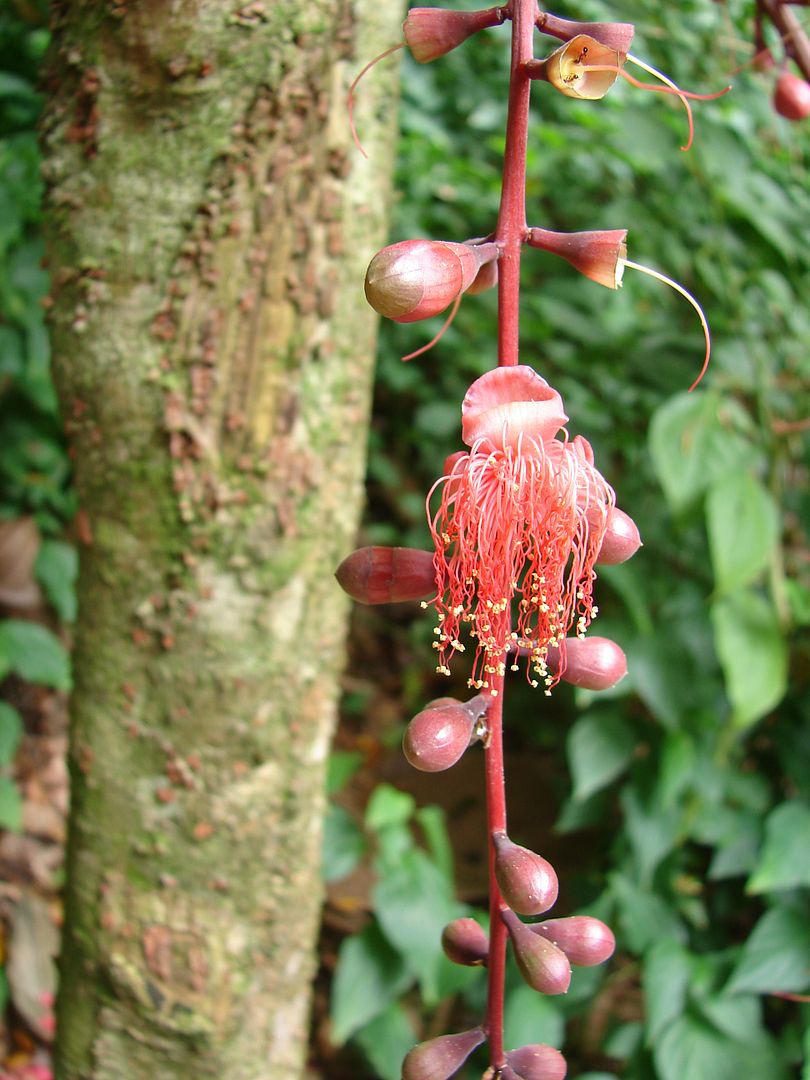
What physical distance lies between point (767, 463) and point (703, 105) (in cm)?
60

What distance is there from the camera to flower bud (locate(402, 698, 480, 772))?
47 centimetres

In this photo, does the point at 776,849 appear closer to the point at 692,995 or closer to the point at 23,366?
the point at 692,995

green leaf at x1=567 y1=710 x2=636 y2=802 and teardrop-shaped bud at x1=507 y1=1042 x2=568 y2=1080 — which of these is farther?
green leaf at x1=567 y1=710 x2=636 y2=802

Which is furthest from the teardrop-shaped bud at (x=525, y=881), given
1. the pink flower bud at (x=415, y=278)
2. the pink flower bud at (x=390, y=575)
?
the pink flower bud at (x=415, y=278)

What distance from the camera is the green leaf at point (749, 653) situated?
133cm

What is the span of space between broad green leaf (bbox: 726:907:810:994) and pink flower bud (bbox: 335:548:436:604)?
1.09 m

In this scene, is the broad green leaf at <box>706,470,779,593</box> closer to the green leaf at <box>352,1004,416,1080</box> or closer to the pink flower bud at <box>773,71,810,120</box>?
the pink flower bud at <box>773,71,810,120</box>

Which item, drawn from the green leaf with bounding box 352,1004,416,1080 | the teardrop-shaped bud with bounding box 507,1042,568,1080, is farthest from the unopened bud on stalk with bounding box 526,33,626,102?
the green leaf with bounding box 352,1004,416,1080

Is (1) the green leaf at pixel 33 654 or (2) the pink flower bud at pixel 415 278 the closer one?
(2) the pink flower bud at pixel 415 278

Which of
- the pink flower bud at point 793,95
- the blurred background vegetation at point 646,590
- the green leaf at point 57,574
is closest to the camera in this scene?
the pink flower bud at point 793,95

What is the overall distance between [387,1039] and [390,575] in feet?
4.19

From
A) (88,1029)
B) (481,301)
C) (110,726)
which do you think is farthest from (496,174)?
(88,1029)

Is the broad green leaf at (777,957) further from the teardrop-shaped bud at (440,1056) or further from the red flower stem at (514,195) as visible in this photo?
the red flower stem at (514,195)

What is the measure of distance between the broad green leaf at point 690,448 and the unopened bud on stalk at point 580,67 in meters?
0.97
